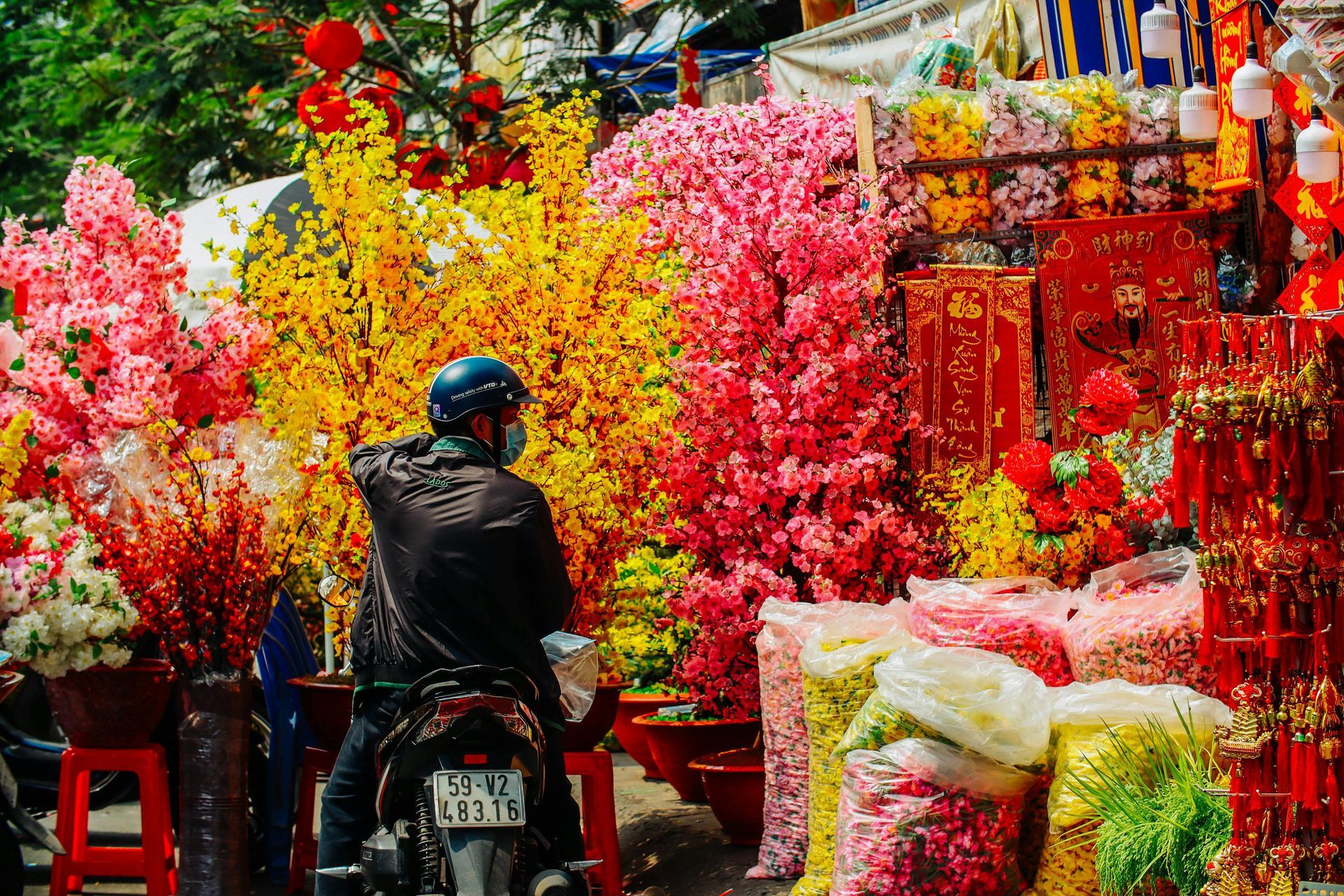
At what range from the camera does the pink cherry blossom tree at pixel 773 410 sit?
5770mm

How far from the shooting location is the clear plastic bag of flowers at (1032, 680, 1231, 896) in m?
4.18

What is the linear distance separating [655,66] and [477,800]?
903 cm

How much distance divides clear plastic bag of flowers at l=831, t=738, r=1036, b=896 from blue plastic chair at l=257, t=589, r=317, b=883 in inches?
104

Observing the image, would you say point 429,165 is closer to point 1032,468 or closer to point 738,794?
point 738,794

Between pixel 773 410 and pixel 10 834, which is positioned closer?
pixel 10 834

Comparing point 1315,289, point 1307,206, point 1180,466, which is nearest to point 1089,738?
point 1180,466

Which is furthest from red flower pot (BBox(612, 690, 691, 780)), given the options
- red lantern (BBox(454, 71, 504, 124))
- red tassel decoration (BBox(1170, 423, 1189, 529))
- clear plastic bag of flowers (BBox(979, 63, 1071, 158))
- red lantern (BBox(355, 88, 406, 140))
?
red lantern (BBox(454, 71, 504, 124))

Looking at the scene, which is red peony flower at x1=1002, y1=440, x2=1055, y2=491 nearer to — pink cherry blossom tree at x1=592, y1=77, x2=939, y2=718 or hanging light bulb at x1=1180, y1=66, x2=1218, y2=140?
pink cherry blossom tree at x1=592, y1=77, x2=939, y2=718

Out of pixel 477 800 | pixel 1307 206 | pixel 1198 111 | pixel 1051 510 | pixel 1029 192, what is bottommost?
pixel 477 800

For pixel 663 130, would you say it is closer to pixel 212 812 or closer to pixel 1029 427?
pixel 1029 427

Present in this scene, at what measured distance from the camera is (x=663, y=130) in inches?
256

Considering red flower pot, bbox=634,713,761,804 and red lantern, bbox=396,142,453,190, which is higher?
red lantern, bbox=396,142,453,190

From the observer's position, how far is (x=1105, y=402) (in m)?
5.11

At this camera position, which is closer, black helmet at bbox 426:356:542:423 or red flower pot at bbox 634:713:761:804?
black helmet at bbox 426:356:542:423
